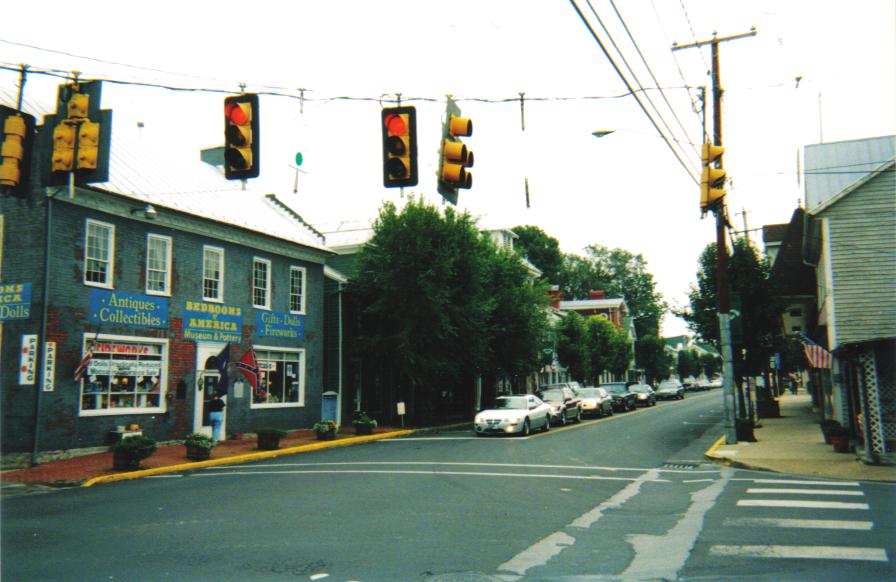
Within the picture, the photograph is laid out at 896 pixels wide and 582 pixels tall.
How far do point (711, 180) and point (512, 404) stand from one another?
583 inches

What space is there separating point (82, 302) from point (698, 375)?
113749 mm

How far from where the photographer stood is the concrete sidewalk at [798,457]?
14656 mm

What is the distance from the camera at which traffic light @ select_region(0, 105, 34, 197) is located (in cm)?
888

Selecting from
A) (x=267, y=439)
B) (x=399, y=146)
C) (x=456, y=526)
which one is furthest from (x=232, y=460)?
(x=399, y=146)

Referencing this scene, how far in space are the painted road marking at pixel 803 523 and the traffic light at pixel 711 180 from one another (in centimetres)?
530

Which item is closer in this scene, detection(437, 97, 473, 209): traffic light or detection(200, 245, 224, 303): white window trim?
detection(437, 97, 473, 209): traffic light

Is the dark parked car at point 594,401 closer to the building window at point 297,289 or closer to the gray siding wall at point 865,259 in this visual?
the building window at point 297,289

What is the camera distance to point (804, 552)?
7867 mm

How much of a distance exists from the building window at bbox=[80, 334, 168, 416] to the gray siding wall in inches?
764

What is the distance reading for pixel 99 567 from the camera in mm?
7582

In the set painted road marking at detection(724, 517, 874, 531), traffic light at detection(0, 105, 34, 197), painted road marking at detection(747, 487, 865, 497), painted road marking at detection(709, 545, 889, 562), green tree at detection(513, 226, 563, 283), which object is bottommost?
painted road marking at detection(747, 487, 865, 497)

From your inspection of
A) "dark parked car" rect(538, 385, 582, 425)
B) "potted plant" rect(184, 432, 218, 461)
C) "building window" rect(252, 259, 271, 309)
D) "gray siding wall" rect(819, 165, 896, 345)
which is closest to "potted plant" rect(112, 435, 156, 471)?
"potted plant" rect(184, 432, 218, 461)

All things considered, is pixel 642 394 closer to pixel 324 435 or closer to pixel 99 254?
pixel 324 435

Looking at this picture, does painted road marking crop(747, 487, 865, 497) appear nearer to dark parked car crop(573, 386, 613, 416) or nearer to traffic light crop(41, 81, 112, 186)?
traffic light crop(41, 81, 112, 186)
